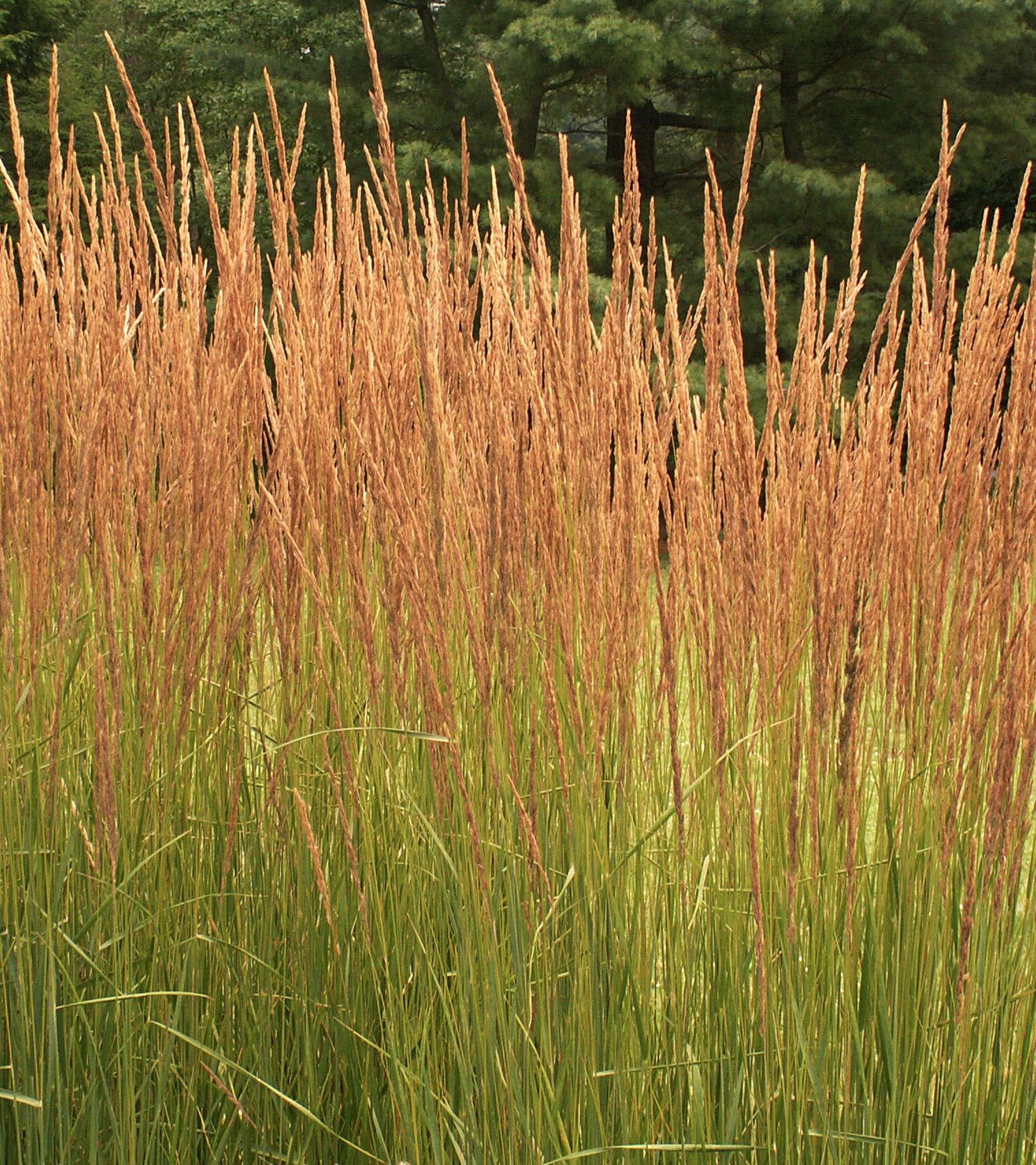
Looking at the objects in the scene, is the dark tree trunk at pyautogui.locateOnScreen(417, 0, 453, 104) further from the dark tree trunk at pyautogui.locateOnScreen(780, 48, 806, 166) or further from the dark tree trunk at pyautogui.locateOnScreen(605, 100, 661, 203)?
the dark tree trunk at pyautogui.locateOnScreen(780, 48, 806, 166)

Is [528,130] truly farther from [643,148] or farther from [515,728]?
[515,728]

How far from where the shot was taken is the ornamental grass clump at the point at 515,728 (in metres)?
1.50

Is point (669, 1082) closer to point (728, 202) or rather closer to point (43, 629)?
point (43, 629)

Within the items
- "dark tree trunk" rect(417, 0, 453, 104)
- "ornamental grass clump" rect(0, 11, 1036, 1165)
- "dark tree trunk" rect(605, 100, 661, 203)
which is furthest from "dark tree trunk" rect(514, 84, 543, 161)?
"ornamental grass clump" rect(0, 11, 1036, 1165)

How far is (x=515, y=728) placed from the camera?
1.87 metres

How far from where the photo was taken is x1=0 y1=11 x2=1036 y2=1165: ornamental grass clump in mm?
1504

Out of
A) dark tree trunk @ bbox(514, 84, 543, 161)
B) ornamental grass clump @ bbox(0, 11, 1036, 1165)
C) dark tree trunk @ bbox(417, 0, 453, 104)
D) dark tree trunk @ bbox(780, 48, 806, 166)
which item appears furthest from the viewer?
dark tree trunk @ bbox(780, 48, 806, 166)

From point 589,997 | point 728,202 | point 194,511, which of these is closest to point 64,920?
point 194,511

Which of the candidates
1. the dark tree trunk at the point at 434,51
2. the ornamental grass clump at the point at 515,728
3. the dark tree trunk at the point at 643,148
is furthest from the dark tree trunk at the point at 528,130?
the ornamental grass clump at the point at 515,728

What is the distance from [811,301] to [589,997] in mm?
912

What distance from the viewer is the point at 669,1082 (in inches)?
63.3

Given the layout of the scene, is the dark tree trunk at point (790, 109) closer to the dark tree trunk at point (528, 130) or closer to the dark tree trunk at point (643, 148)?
the dark tree trunk at point (643, 148)

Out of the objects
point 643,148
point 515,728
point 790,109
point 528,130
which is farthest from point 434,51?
point 515,728

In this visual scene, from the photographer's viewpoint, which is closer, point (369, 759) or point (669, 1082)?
point (669, 1082)
